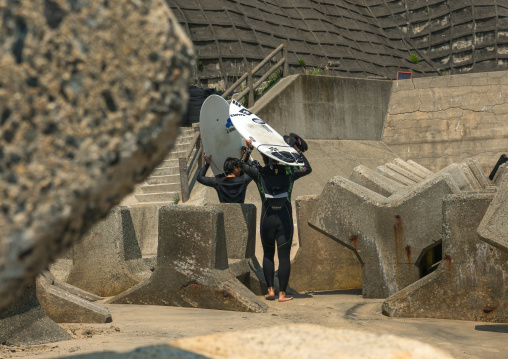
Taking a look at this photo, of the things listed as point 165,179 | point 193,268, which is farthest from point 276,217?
point 165,179

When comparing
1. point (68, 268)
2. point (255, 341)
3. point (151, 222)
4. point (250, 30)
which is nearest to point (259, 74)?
point (250, 30)

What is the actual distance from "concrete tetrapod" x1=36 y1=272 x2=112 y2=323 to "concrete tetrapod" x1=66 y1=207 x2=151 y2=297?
78.7 inches

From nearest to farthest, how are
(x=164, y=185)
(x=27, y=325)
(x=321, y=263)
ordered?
(x=27, y=325)
(x=321, y=263)
(x=164, y=185)

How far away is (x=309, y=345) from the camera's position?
196cm

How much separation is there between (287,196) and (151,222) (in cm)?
383

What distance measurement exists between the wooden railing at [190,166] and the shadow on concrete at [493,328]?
27.4 ft

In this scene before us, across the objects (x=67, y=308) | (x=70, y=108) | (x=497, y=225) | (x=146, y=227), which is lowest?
(x=67, y=308)

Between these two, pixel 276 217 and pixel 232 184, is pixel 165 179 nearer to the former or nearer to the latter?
pixel 232 184

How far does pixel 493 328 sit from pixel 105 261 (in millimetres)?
4123

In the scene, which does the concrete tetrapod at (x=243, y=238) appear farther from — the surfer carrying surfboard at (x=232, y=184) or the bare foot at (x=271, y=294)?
the surfer carrying surfboard at (x=232, y=184)

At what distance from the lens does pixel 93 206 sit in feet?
4.53

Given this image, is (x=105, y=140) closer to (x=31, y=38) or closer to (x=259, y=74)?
(x=31, y=38)

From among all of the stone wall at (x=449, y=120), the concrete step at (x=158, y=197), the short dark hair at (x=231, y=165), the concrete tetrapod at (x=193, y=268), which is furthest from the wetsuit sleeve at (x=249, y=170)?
the stone wall at (x=449, y=120)

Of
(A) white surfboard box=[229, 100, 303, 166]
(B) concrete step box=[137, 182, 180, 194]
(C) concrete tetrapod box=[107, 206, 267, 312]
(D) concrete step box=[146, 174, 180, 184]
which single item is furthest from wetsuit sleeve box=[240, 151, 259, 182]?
(D) concrete step box=[146, 174, 180, 184]
